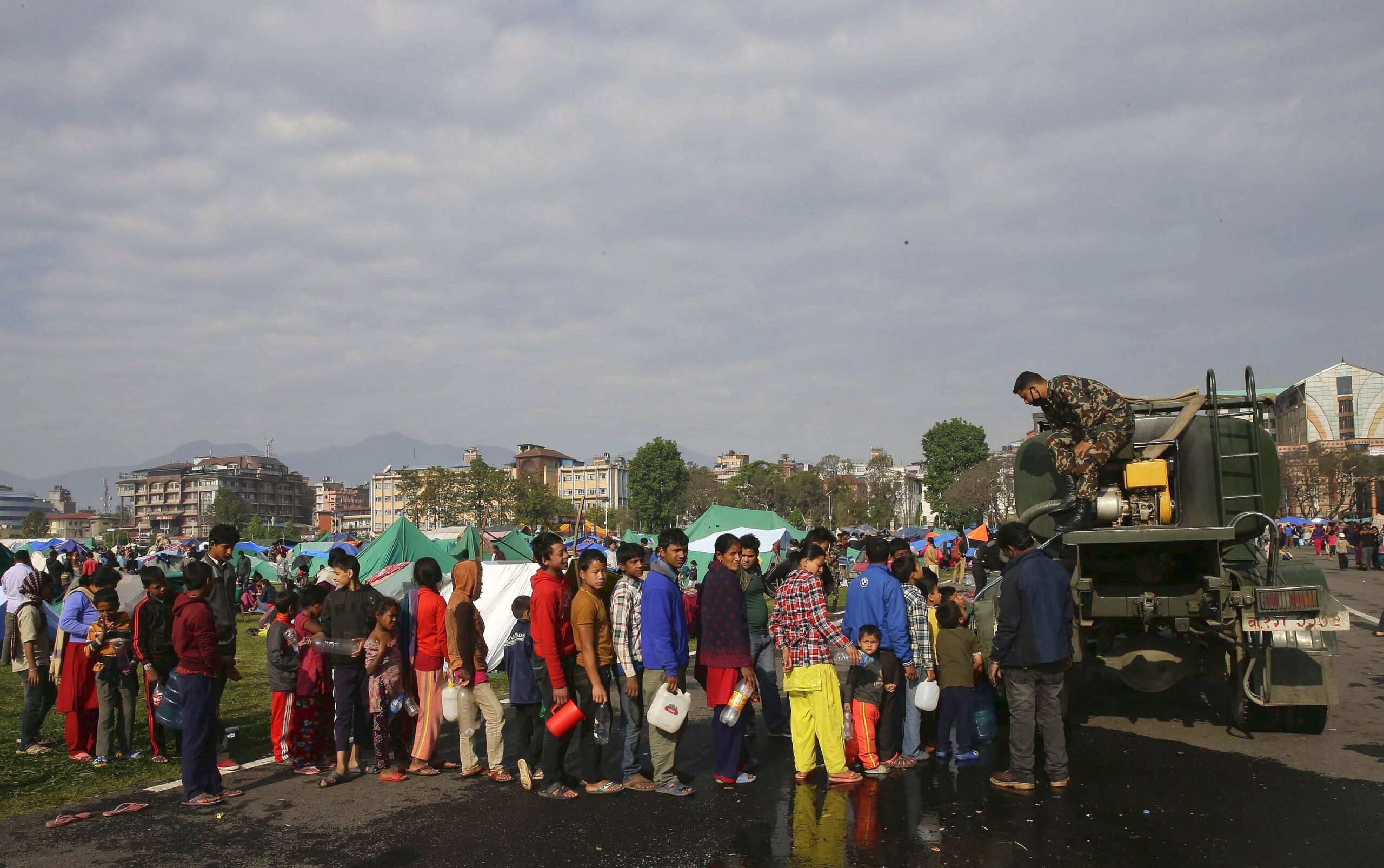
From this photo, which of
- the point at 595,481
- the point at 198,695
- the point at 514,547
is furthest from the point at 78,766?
the point at 595,481

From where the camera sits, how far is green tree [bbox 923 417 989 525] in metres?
87.5

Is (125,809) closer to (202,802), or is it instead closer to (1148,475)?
(202,802)

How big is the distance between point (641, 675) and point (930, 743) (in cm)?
276

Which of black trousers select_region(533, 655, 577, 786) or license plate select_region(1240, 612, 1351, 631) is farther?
license plate select_region(1240, 612, 1351, 631)

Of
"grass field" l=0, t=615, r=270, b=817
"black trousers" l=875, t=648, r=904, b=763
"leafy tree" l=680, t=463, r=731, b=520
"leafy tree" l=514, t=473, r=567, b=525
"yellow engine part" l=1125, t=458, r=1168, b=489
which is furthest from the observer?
→ "leafy tree" l=680, t=463, r=731, b=520

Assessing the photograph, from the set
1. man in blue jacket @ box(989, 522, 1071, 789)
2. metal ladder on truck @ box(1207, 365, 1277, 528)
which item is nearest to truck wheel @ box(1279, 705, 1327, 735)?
metal ladder on truck @ box(1207, 365, 1277, 528)

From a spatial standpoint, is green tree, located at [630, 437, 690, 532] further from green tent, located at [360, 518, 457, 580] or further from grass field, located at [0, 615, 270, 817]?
grass field, located at [0, 615, 270, 817]

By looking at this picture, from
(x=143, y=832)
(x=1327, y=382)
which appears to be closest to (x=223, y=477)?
(x=1327, y=382)

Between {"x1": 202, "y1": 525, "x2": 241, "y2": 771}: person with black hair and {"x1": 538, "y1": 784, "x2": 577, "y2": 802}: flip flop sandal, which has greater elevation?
{"x1": 202, "y1": 525, "x2": 241, "y2": 771}: person with black hair

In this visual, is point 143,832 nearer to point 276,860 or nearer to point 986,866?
point 276,860

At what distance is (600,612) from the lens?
6.67 m

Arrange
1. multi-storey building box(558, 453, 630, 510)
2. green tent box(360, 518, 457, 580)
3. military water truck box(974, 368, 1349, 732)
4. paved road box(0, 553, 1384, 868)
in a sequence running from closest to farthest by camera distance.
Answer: paved road box(0, 553, 1384, 868), military water truck box(974, 368, 1349, 732), green tent box(360, 518, 457, 580), multi-storey building box(558, 453, 630, 510)

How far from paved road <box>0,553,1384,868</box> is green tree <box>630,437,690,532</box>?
99.4 metres

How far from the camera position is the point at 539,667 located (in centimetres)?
671
